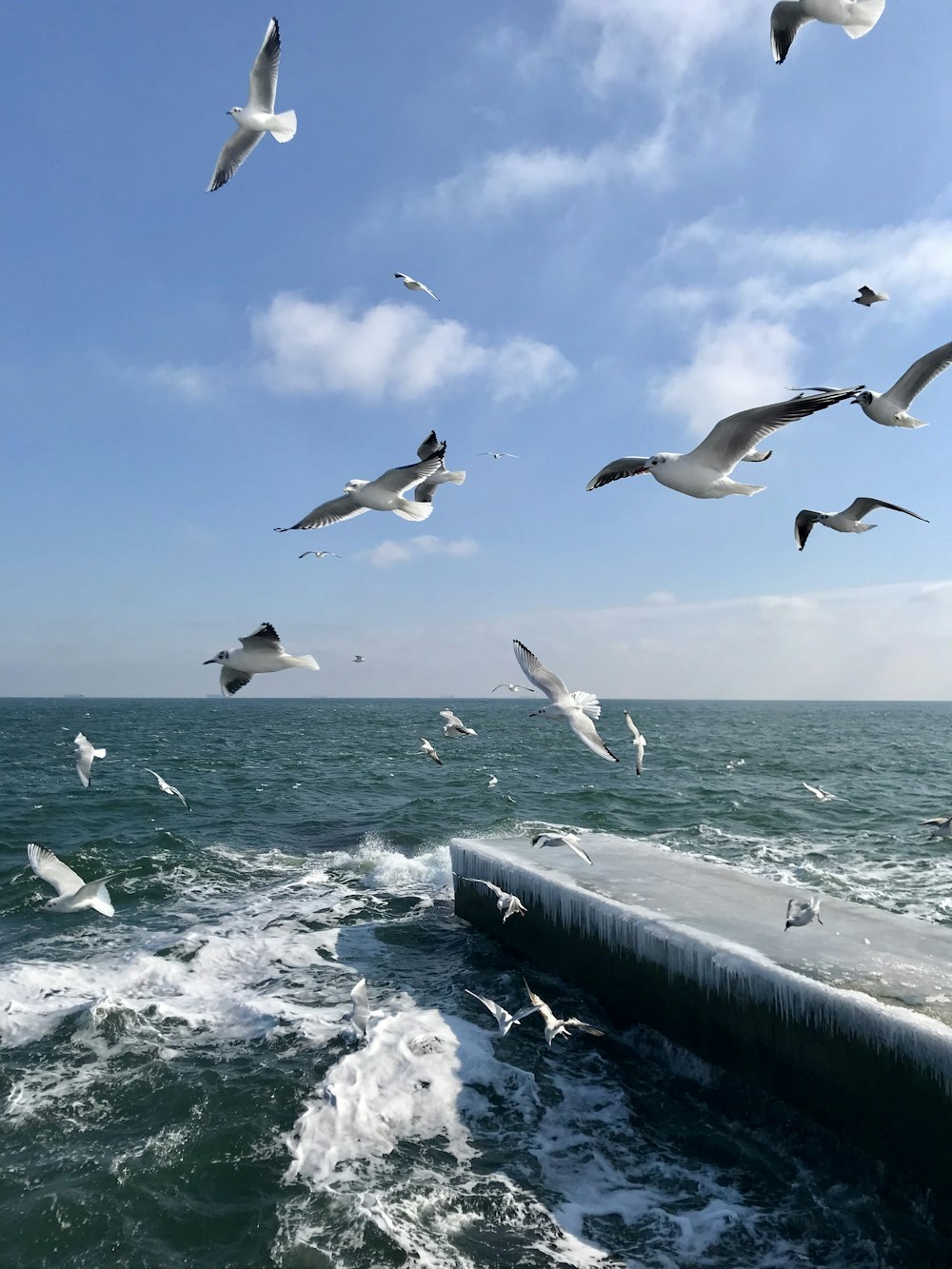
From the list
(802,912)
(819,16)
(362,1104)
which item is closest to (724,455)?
(819,16)

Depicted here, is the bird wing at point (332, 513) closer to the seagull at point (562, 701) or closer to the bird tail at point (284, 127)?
the seagull at point (562, 701)

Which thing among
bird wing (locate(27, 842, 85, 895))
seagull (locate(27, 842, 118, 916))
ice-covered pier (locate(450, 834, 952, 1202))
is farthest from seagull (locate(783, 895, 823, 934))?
bird wing (locate(27, 842, 85, 895))

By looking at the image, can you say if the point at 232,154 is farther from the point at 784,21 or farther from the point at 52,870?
the point at 52,870

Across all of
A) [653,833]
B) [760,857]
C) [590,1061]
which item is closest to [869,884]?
[760,857]

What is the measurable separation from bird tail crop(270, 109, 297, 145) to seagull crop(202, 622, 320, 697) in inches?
160

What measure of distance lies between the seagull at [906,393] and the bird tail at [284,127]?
4.99 m

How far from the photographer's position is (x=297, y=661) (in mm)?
6277

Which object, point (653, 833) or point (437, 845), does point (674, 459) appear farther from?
point (653, 833)

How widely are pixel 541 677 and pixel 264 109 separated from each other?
5.21m

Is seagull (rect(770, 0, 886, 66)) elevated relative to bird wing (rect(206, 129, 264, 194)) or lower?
lower

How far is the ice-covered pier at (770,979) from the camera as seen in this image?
591 cm

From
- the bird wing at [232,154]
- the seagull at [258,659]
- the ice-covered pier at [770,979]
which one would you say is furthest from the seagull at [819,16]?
the ice-covered pier at [770,979]

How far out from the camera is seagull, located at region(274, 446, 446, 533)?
6262 millimetres

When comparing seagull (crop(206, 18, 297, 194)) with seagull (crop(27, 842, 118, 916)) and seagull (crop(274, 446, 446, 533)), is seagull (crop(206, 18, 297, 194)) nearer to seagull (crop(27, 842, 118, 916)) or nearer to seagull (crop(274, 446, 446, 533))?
seagull (crop(274, 446, 446, 533))
